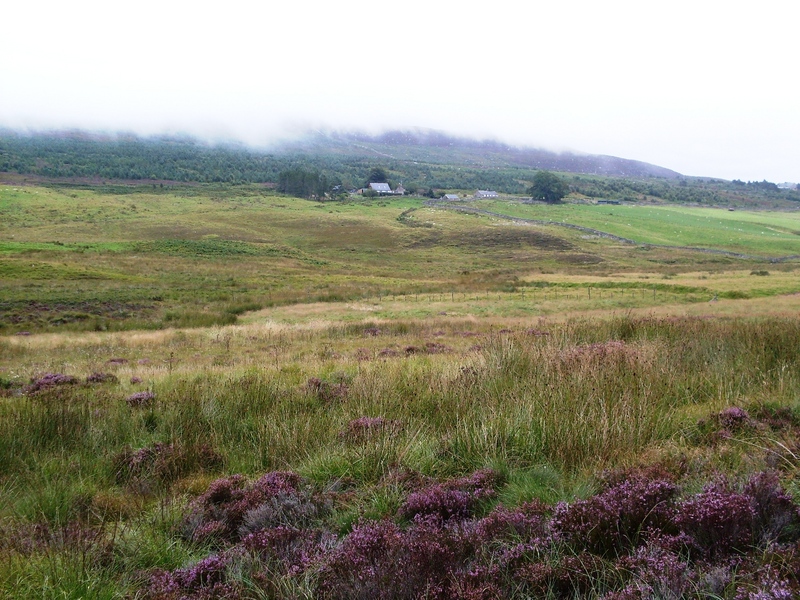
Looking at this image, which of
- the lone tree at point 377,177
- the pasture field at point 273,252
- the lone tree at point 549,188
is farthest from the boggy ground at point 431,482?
the lone tree at point 377,177

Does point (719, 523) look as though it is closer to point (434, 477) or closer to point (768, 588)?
point (768, 588)

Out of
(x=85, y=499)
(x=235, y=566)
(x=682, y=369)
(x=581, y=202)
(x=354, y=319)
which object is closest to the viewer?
(x=235, y=566)

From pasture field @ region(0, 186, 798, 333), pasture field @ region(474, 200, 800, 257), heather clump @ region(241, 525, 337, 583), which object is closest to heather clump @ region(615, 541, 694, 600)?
heather clump @ region(241, 525, 337, 583)

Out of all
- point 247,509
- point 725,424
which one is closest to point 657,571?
point 247,509

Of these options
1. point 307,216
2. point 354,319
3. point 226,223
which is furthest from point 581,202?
point 354,319

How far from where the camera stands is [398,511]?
356 centimetres

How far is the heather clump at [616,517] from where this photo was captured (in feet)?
9.94

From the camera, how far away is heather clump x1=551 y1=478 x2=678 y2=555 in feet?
9.94

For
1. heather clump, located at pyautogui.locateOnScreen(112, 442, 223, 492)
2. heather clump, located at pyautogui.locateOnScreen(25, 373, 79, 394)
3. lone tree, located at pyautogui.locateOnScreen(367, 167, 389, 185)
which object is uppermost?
lone tree, located at pyautogui.locateOnScreen(367, 167, 389, 185)

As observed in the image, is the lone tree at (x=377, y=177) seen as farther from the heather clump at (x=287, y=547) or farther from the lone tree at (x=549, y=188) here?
the heather clump at (x=287, y=547)

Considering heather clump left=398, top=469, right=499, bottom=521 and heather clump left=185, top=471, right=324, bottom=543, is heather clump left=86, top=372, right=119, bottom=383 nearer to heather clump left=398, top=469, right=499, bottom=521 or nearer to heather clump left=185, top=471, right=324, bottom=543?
heather clump left=185, top=471, right=324, bottom=543

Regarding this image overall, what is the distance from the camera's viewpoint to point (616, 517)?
312 centimetres

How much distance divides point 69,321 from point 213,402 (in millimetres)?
28340

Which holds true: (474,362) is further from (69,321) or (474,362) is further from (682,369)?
(69,321)
